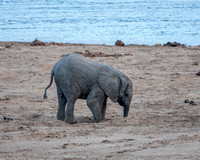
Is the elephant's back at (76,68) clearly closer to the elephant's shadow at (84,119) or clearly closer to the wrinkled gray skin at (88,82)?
the wrinkled gray skin at (88,82)

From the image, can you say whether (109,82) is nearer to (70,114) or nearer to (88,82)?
(88,82)

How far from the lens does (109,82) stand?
839 cm

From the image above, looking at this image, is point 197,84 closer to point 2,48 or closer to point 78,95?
point 78,95

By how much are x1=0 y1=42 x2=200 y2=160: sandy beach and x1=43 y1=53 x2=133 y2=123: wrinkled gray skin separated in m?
0.38

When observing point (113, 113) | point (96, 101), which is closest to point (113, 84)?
point (96, 101)

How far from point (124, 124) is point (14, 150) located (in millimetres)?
2412

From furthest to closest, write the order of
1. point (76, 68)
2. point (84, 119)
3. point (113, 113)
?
point (113, 113)
point (84, 119)
point (76, 68)

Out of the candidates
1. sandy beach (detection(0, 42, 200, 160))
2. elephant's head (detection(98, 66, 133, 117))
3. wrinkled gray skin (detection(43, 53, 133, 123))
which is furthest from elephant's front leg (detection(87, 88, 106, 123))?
sandy beach (detection(0, 42, 200, 160))

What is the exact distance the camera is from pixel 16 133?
7008 millimetres

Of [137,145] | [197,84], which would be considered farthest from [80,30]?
[137,145]

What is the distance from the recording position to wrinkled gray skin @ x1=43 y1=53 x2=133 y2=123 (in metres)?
8.34

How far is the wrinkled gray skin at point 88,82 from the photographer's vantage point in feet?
27.4

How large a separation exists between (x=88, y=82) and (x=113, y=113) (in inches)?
50.1

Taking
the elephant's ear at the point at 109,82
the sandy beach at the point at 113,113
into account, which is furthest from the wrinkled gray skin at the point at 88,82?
the sandy beach at the point at 113,113
